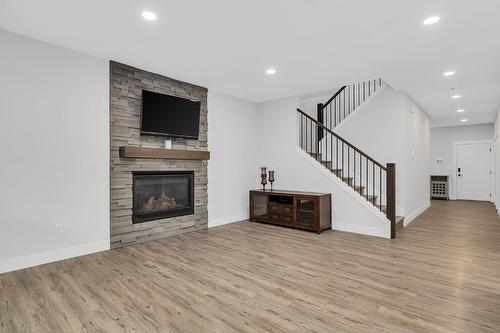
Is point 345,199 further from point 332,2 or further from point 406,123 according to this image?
point 332,2

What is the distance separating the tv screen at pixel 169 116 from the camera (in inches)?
171

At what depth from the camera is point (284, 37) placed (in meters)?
3.26

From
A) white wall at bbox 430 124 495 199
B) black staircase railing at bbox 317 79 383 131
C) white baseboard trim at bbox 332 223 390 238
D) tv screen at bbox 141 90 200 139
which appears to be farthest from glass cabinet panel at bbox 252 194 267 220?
white wall at bbox 430 124 495 199

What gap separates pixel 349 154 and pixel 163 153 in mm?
3816

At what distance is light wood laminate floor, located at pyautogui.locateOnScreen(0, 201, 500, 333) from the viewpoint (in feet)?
7.05

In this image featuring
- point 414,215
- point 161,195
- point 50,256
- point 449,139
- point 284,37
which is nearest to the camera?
point 284,37

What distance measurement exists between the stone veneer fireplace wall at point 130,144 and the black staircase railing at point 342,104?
3.50 meters

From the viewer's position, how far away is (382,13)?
2.73m

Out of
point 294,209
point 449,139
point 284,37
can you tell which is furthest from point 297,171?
point 449,139

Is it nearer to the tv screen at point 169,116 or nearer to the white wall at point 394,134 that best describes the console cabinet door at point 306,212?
the white wall at point 394,134

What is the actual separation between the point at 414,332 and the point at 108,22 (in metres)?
3.87

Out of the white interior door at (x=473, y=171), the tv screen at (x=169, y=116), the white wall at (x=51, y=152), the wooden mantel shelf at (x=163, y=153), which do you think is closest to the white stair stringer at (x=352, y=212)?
the wooden mantel shelf at (x=163, y=153)

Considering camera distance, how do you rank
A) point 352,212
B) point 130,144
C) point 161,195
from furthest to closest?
point 352,212, point 161,195, point 130,144

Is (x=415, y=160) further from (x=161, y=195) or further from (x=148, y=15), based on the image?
(x=148, y=15)
